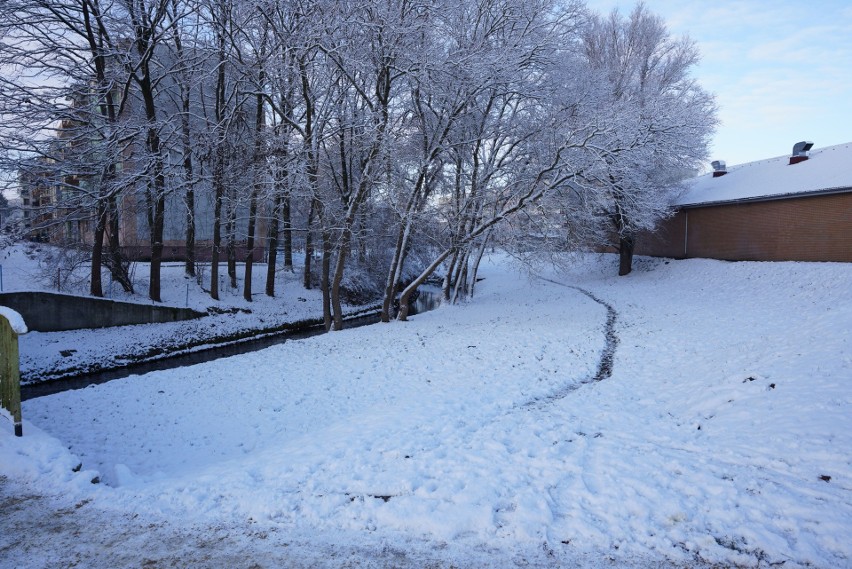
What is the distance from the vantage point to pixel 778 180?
75.0ft

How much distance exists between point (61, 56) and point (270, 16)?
7789 mm

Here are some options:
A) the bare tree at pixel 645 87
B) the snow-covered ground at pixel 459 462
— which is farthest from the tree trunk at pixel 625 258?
the snow-covered ground at pixel 459 462

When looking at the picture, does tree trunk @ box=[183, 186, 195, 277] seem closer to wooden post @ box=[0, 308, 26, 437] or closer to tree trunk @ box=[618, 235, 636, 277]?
wooden post @ box=[0, 308, 26, 437]

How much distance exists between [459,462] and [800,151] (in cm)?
2798

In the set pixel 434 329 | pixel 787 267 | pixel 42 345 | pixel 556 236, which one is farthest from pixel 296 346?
pixel 787 267

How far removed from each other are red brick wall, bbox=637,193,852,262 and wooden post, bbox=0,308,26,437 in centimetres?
2474

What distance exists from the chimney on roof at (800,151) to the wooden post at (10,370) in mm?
30321

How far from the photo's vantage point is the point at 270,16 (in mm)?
13828

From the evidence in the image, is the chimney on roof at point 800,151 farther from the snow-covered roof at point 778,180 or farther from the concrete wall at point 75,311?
the concrete wall at point 75,311

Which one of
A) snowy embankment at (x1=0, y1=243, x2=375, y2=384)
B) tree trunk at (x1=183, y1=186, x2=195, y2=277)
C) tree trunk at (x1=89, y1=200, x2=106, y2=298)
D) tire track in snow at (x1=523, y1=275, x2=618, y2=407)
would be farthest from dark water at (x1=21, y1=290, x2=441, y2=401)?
tire track in snow at (x1=523, y1=275, x2=618, y2=407)

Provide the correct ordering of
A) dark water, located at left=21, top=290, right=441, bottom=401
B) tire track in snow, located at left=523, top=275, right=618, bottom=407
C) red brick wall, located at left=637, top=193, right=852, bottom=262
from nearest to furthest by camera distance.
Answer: tire track in snow, located at left=523, top=275, right=618, bottom=407 → dark water, located at left=21, top=290, right=441, bottom=401 → red brick wall, located at left=637, top=193, right=852, bottom=262

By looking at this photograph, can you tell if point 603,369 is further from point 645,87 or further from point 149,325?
point 645,87

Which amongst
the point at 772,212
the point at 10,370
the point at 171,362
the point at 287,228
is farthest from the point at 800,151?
the point at 10,370

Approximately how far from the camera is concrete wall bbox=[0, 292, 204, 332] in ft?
49.4
